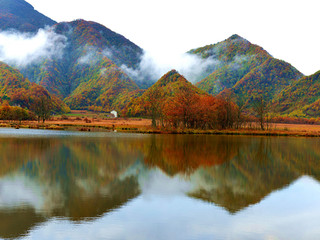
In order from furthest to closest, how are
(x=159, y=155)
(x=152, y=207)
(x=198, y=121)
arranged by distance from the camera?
(x=198, y=121) < (x=159, y=155) < (x=152, y=207)

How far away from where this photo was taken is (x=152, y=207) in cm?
1423

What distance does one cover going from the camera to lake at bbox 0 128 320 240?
11398mm

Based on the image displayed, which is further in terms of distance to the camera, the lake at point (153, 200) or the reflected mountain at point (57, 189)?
the reflected mountain at point (57, 189)

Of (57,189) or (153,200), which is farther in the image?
(57,189)

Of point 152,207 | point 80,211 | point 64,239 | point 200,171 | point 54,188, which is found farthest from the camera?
point 200,171

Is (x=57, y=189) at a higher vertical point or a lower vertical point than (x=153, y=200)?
higher

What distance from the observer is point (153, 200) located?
15.4m

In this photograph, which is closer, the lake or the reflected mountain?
the lake

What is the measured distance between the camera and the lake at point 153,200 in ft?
37.4

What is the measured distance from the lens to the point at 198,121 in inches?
3499

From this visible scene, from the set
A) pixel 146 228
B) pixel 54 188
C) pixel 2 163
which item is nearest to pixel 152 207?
pixel 146 228

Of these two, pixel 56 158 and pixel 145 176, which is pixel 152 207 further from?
pixel 56 158

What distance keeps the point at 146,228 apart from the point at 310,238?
598 centimetres

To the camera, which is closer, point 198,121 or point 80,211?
point 80,211
